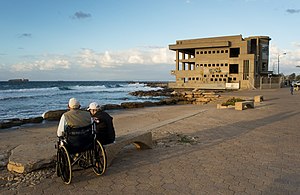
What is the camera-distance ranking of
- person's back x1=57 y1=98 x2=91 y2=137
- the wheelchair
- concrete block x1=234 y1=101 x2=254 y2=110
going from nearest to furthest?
the wheelchair → person's back x1=57 y1=98 x2=91 y2=137 → concrete block x1=234 y1=101 x2=254 y2=110

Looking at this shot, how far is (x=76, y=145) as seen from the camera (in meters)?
4.41

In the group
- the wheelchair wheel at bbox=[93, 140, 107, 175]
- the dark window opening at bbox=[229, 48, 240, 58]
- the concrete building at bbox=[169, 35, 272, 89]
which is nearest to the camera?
the wheelchair wheel at bbox=[93, 140, 107, 175]

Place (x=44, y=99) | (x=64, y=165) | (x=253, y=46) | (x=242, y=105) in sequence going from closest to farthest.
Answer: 1. (x=64, y=165)
2. (x=242, y=105)
3. (x=44, y=99)
4. (x=253, y=46)

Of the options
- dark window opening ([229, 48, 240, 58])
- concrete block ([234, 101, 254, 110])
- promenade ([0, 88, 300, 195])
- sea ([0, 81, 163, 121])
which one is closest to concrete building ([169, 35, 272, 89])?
dark window opening ([229, 48, 240, 58])

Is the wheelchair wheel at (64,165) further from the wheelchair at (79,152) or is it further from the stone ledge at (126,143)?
the stone ledge at (126,143)

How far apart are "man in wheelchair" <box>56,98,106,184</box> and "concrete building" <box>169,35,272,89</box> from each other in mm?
45144

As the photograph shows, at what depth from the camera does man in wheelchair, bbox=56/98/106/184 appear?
4.36m

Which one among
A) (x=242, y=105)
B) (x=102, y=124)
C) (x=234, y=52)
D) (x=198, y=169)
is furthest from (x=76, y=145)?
(x=234, y=52)

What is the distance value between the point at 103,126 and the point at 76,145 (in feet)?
2.79

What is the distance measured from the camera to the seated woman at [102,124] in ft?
16.9

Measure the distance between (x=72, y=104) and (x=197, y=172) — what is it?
101 inches

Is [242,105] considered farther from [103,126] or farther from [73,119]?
[73,119]

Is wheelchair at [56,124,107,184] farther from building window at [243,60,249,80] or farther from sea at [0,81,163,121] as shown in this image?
building window at [243,60,249,80]

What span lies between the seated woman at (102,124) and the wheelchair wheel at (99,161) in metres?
0.51
